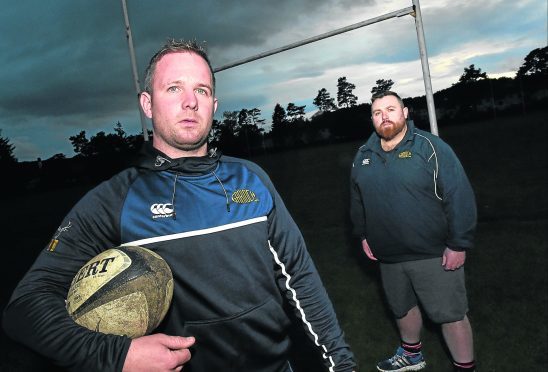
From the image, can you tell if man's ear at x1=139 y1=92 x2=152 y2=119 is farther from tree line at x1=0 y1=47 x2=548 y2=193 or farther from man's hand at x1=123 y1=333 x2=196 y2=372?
tree line at x1=0 y1=47 x2=548 y2=193

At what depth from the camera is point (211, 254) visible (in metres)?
A: 1.72

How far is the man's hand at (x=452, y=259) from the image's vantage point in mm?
3214

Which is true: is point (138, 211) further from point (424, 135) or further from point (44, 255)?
point (424, 135)

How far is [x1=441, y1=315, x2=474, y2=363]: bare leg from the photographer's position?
317 cm

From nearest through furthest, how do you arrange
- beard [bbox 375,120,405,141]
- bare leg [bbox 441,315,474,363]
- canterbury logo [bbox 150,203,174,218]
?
canterbury logo [bbox 150,203,174,218] < bare leg [bbox 441,315,474,363] < beard [bbox 375,120,405,141]

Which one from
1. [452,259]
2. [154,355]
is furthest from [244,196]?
[452,259]

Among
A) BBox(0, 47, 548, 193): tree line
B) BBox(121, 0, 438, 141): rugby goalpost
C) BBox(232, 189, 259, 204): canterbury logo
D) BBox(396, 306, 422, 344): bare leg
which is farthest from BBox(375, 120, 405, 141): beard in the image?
BBox(0, 47, 548, 193): tree line

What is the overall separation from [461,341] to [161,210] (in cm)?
269

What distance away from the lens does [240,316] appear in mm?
1756

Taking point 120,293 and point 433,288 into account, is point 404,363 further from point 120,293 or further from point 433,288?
point 120,293

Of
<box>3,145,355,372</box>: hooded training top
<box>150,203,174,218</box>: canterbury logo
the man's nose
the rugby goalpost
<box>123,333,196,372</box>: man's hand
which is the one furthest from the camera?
the rugby goalpost

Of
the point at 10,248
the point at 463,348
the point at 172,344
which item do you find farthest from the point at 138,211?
the point at 10,248

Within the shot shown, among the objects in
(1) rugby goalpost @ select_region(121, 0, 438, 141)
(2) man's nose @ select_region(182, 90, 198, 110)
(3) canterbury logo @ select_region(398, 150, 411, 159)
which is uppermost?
(1) rugby goalpost @ select_region(121, 0, 438, 141)

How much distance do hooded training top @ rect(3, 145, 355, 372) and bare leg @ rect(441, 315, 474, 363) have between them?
1.70 metres
